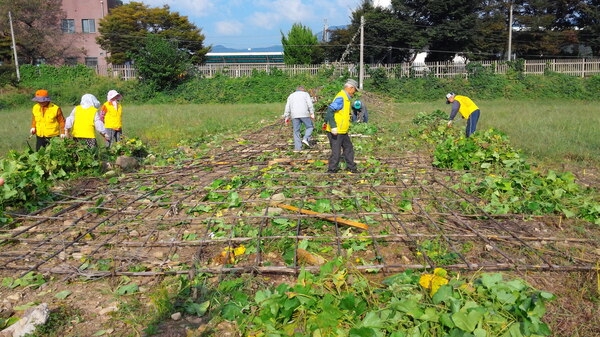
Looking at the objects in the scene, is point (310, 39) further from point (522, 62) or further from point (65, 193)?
point (65, 193)

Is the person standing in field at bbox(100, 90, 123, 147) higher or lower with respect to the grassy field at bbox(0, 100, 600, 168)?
higher

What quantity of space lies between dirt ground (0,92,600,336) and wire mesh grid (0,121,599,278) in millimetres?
16

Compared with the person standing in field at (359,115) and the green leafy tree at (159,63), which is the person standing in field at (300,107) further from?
the green leafy tree at (159,63)

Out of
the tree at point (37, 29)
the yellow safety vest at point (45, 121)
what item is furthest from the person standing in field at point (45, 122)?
the tree at point (37, 29)

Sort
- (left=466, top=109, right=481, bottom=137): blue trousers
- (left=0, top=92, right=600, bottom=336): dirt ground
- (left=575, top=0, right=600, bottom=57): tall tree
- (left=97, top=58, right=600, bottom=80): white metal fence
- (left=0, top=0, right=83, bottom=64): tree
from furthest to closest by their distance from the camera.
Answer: (left=575, top=0, right=600, bottom=57): tall tree, (left=0, top=0, right=83, bottom=64): tree, (left=97, top=58, right=600, bottom=80): white metal fence, (left=466, top=109, right=481, bottom=137): blue trousers, (left=0, top=92, right=600, bottom=336): dirt ground

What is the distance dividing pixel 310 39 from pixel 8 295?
3691 centimetres

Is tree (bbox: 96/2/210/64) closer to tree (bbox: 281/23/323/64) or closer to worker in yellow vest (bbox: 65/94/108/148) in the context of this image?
tree (bbox: 281/23/323/64)

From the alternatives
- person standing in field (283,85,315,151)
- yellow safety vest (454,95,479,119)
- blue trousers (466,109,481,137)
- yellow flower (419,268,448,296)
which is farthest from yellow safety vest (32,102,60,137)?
blue trousers (466,109,481,137)

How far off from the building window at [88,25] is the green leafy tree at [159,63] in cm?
1395

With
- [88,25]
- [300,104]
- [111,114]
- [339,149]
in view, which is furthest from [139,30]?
[339,149]

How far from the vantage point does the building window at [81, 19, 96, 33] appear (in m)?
40.5

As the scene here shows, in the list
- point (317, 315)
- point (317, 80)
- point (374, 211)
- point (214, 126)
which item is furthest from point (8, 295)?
point (317, 80)

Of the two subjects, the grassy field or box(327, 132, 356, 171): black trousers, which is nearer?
box(327, 132, 356, 171): black trousers

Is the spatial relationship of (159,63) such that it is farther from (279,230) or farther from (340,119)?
(279,230)
